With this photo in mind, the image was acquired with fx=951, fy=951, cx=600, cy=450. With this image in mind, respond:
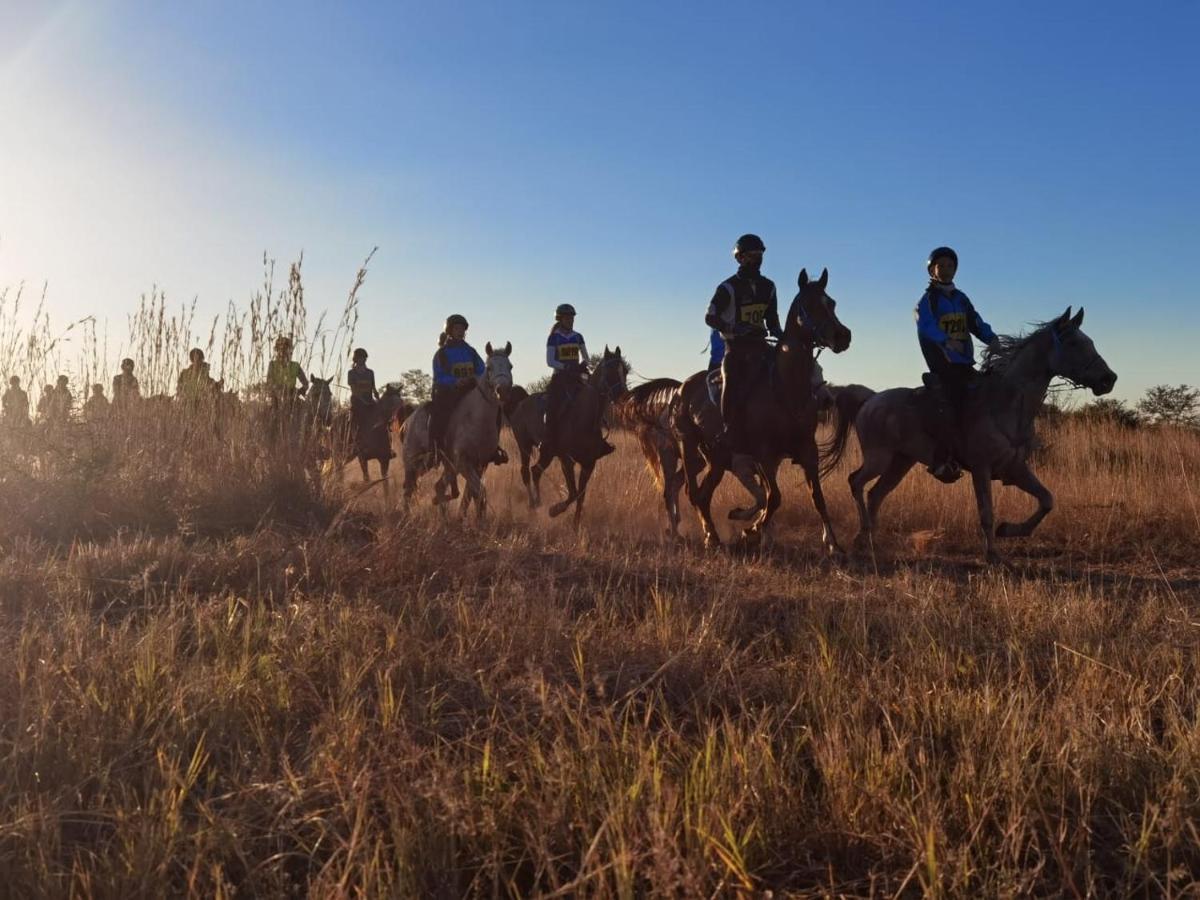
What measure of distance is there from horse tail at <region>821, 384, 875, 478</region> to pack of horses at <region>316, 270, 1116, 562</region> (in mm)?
15

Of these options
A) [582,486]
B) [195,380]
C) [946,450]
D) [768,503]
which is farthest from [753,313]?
[195,380]

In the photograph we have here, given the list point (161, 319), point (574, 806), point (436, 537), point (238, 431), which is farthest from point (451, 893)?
point (161, 319)

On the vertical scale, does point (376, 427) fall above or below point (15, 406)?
above

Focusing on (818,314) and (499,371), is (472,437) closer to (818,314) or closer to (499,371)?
(499,371)

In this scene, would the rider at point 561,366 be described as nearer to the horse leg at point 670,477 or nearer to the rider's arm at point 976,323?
the horse leg at point 670,477

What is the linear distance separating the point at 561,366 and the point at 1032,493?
19.8ft

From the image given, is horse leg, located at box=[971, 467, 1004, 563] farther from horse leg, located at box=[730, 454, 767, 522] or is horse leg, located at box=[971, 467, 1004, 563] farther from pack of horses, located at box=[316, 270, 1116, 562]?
horse leg, located at box=[730, 454, 767, 522]

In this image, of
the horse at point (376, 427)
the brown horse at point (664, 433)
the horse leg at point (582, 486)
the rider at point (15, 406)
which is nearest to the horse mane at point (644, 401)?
the brown horse at point (664, 433)

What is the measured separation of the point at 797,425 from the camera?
8.70m

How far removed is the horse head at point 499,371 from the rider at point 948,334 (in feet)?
18.5

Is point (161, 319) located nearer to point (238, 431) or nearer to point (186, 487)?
point (238, 431)

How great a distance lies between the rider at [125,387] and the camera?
336 inches

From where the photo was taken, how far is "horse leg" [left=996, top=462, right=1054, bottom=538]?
8422 mm

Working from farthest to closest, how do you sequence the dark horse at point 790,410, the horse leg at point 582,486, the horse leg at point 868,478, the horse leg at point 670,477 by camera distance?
1. the horse leg at point 582,486
2. the horse leg at point 670,477
3. the horse leg at point 868,478
4. the dark horse at point 790,410
